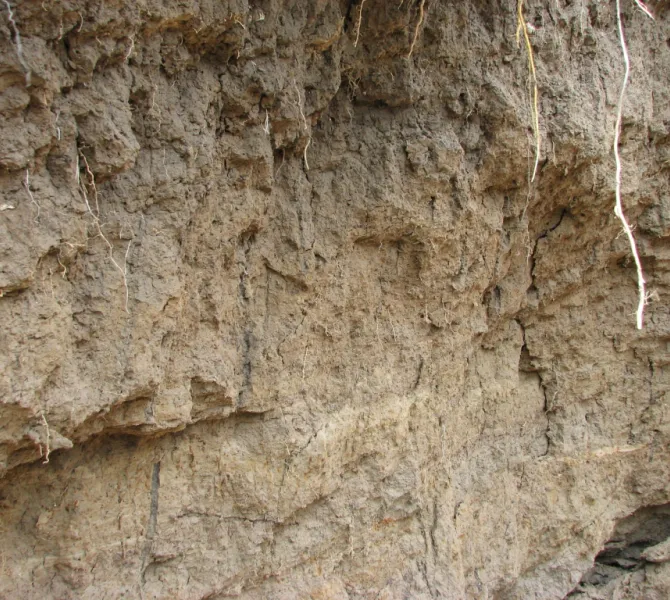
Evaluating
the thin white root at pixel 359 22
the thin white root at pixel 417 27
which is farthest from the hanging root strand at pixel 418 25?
the thin white root at pixel 359 22

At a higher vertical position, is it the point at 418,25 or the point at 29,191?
the point at 418,25

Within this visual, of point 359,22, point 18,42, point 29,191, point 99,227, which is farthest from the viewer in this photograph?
point 359,22

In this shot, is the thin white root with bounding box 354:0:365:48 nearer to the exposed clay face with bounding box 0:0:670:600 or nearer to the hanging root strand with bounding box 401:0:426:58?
the exposed clay face with bounding box 0:0:670:600

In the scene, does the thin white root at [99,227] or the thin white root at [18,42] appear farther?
the thin white root at [99,227]

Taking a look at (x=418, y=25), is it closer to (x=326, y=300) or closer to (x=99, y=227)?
(x=326, y=300)

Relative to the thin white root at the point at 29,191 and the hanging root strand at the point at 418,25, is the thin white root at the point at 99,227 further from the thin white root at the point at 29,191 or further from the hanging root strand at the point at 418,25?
the hanging root strand at the point at 418,25

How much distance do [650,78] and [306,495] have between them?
2.22 m

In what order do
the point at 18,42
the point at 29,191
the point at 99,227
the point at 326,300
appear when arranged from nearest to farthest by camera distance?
the point at 18,42 < the point at 29,191 < the point at 99,227 < the point at 326,300

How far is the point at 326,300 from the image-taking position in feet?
7.51

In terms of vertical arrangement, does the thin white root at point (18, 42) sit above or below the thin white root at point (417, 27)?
below

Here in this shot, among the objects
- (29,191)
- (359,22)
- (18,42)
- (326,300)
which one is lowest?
(326,300)

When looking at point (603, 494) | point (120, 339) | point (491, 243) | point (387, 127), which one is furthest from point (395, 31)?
point (603, 494)

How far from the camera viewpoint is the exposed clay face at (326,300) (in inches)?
63.4

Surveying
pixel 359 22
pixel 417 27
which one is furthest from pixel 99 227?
pixel 417 27
